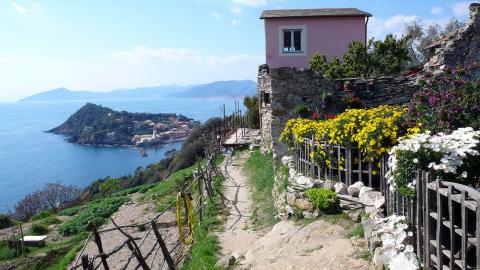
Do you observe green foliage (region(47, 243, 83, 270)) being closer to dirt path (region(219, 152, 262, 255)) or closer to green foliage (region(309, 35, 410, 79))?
dirt path (region(219, 152, 262, 255))

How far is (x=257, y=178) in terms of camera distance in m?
14.8

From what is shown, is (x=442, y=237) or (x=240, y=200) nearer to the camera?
(x=442, y=237)

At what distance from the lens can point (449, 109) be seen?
7297 mm

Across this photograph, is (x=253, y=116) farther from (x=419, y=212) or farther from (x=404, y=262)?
A: (x=404, y=262)

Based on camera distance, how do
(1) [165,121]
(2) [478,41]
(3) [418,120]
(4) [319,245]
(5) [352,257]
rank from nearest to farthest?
1. (5) [352,257]
2. (4) [319,245]
3. (3) [418,120]
4. (2) [478,41]
5. (1) [165,121]

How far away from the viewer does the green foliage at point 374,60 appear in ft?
56.0

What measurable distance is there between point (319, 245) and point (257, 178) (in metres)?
7.92

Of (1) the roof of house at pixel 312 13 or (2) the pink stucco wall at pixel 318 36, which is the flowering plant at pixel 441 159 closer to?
(2) the pink stucco wall at pixel 318 36

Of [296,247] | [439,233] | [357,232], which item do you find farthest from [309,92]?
[439,233]

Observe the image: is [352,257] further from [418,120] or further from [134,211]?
[134,211]

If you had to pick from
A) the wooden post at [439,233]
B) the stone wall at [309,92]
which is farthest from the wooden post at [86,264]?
the stone wall at [309,92]

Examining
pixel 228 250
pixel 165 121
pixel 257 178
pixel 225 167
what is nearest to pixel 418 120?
pixel 228 250

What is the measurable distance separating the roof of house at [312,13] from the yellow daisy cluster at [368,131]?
12468mm

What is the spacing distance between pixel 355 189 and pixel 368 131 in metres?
1.15
